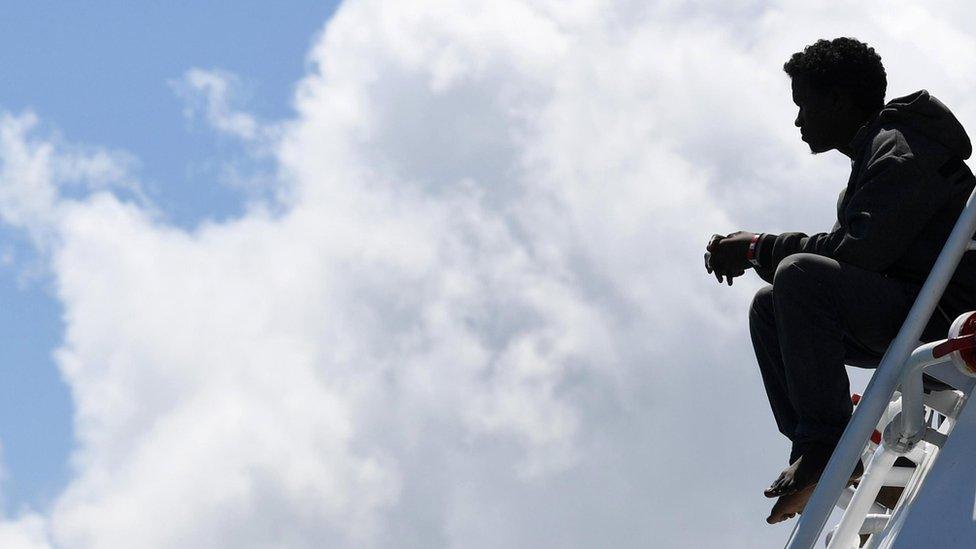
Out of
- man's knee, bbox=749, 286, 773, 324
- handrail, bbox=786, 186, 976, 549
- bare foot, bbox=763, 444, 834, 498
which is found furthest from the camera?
man's knee, bbox=749, 286, 773, 324

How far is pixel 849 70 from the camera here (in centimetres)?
645

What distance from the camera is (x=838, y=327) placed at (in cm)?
590

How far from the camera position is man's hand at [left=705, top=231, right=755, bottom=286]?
656cm

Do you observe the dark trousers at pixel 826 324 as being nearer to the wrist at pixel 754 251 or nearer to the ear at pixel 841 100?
the wrist at pixel 754 251

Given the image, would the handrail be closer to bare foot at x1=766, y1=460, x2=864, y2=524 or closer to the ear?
bare foot at x1=766, y1=460, x2=864, y2=524

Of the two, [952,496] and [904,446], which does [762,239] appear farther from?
[952,496]

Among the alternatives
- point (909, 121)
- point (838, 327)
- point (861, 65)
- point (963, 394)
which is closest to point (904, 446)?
point (963, 394)

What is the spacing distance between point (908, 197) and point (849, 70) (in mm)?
953

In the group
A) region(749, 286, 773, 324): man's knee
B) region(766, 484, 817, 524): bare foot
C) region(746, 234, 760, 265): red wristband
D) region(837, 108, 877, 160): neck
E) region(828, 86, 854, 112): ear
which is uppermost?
region(828, 86, 854, 112): ear

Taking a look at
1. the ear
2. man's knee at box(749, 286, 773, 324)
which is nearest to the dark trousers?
man's knee at box(749, 286, 773, 324)

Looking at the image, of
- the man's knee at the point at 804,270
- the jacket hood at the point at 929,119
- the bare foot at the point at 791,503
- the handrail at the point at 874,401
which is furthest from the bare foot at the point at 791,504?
the jacket hood at the point at 929,119

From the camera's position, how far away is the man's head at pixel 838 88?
6.46 meters

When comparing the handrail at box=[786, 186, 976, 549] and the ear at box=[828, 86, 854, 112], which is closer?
the handrail at box=[786, 186, 976, 549]

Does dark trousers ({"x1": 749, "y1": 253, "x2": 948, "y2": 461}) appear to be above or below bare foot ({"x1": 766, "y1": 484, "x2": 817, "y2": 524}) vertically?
above
